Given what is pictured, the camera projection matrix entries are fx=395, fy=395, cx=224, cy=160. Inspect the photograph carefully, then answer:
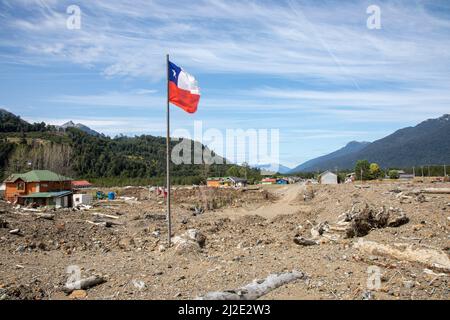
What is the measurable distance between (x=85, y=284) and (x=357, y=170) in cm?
9832

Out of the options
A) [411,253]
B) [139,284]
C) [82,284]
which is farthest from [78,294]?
[411,253]

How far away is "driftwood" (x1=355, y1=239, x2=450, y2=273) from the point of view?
9.23 metres

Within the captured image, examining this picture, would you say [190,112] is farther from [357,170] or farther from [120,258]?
[357,170]

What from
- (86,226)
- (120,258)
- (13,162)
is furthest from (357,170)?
(120,258)

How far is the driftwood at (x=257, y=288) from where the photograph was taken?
724 cm

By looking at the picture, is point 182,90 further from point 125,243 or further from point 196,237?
point 125,243

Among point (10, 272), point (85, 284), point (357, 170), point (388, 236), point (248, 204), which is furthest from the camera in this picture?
point (357, 170)

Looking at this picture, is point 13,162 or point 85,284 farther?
point 13,162

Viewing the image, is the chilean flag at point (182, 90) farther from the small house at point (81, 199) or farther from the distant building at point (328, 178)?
the distant building at point (328, 178)

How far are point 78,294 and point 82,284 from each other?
1.33 feet

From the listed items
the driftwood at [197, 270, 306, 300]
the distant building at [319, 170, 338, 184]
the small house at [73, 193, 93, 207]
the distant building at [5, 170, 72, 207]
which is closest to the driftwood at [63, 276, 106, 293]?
the driftwood at [197, 270, 306, 300]

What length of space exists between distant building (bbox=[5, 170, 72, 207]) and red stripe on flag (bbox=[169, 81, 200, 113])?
30435 millimetres

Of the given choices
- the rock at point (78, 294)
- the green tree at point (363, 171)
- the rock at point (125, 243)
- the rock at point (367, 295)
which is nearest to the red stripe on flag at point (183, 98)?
the rock at point (125, 243)

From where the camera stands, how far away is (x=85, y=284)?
9.20 metres
